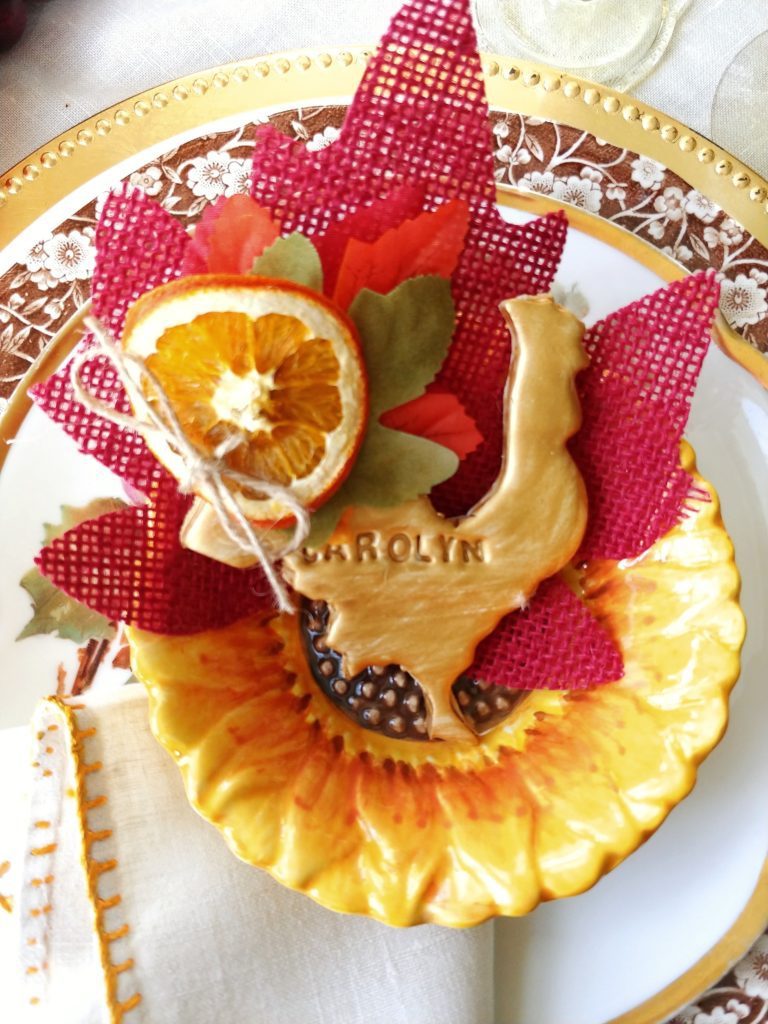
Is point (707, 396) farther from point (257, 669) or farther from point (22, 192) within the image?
point (22, 192)

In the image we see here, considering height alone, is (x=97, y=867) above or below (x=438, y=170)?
below

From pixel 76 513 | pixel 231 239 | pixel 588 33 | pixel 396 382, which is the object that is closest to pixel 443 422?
pixel 396 382

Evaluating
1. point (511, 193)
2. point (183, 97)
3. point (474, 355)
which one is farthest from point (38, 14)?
point (474, 355)

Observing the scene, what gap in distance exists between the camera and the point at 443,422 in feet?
1.59

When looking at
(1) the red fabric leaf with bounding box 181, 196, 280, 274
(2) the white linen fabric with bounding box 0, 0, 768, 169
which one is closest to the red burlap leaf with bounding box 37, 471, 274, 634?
(1) the red fabric leaf with bounding box 181, 196, 280, 274

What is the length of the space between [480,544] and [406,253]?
0.16 m

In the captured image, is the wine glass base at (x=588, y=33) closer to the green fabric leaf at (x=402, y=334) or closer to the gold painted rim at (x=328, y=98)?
the gold painted rim at (x=328, y=98)

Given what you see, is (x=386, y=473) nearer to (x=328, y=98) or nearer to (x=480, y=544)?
(x=480, y=544)

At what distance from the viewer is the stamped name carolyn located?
1.63ft

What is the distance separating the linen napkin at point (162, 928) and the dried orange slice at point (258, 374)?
0.22 meters

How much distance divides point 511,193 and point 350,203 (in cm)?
20

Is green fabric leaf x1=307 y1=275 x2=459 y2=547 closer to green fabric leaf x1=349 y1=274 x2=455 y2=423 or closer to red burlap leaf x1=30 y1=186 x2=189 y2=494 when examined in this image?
green fabric leaf x1=349 y1=274 x2=455 y2=423

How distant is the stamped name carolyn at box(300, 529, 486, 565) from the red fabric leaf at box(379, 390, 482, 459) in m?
0.05

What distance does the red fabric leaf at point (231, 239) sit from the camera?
1.51ft
